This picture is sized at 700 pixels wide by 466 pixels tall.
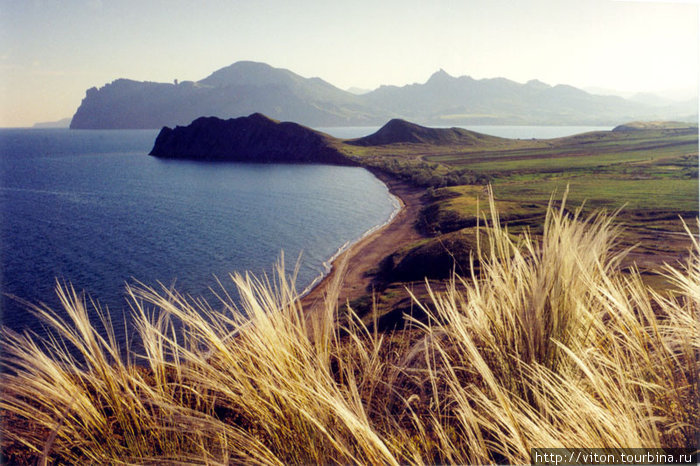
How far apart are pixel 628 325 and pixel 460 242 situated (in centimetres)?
1656

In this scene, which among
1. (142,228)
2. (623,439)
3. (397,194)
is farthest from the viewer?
(397,194)

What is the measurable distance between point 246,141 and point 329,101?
42976mm

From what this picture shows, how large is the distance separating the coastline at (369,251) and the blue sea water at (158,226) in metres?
1.14

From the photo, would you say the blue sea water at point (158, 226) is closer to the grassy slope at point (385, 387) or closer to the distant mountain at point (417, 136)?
the grassy slope at point (385, 387)

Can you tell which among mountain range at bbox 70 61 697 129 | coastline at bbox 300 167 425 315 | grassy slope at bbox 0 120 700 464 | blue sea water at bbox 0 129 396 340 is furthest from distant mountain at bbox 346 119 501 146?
grassy slope at bbox 0 120 700 464

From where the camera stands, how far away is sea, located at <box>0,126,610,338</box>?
60.9 feet

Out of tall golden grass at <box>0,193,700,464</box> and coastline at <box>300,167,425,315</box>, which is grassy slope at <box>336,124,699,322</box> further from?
coastline at <box>300,167,425,315</box>

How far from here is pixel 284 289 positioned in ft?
9.18

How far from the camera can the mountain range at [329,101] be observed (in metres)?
43.4

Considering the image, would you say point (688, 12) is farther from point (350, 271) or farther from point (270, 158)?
point (270, 158)

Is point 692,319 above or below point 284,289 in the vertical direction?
below

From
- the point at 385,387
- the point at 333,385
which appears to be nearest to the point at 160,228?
the point at 385,387

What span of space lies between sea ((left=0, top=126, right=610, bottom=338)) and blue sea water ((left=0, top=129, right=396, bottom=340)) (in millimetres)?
78

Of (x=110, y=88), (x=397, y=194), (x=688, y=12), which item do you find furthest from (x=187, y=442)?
(x=110, y=88)
